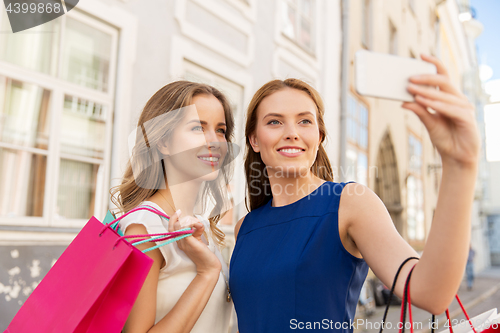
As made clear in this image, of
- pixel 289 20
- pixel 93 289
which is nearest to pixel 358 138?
pixel 289 20

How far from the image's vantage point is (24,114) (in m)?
3.04

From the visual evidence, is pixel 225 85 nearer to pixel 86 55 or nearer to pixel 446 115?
pixel 86 55

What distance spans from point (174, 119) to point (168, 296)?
688 mm

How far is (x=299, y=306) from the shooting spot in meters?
1.23

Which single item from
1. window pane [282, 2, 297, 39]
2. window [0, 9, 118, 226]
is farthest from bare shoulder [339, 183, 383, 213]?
window pane [282, 2, 297, 39]

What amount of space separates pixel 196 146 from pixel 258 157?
0.45m

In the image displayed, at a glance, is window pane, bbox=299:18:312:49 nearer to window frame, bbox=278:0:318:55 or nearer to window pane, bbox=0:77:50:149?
window frame, bbox=278:0:318:55

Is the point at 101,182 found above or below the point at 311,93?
below

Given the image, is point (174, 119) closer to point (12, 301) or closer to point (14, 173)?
point (14, 173)

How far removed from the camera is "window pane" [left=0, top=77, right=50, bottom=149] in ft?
9.61

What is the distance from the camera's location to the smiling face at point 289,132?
1478 mm

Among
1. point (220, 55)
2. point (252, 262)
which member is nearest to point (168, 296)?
point (252, 262)

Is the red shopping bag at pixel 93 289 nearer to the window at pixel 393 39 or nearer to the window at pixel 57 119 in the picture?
the window at pixel 57 119

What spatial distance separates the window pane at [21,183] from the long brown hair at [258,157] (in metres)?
2.07
